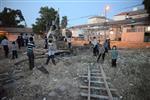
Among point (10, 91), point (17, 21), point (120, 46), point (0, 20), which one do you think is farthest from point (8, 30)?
point (10, 91)

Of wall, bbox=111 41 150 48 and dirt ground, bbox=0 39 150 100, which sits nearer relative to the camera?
dirt ground, bbox=0 39 150 100

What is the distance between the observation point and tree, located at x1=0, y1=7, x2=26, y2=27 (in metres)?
41.7

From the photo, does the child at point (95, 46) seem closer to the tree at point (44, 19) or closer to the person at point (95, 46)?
the person at point (95, 46)

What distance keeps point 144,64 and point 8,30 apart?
33483 mm

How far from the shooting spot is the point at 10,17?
43.5 m

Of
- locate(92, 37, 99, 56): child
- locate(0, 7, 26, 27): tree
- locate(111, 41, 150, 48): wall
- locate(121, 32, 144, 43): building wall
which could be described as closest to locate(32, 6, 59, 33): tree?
locate(0, 7, 26, 27): tree

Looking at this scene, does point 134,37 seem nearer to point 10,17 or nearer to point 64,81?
point 64,81

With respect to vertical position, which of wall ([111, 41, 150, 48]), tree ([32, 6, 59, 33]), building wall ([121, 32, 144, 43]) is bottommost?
wall ([111, 41, 150, 48])

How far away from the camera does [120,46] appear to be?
22672 mm

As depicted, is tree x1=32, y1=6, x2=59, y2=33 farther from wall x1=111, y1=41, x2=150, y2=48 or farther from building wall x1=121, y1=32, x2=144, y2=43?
wall x1=111, y1=41, x2=150, y2=48

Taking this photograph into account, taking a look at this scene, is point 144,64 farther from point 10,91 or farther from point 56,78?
point 10,91

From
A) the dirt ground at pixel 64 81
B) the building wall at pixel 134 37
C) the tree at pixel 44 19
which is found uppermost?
the tree at pixel 44 19

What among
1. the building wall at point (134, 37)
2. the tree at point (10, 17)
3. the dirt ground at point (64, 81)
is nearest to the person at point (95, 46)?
the dirt ground at point (64, 81)

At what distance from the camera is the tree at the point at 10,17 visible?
41.7 meters
